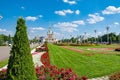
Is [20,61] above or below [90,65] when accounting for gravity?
above

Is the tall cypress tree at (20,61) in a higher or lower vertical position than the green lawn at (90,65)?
higher

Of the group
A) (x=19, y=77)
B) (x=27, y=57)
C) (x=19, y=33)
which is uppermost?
(x=19, y=33)

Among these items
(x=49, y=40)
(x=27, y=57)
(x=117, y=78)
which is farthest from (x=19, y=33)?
(x=49, y=40)

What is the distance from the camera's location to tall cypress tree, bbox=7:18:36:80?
607 centimetres

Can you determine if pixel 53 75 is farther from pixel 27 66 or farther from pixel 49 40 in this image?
pixel 49 40

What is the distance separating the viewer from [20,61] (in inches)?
239

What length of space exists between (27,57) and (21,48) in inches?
10.9

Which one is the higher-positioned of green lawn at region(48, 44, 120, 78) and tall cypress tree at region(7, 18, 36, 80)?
tall cypress tree at region(7, 18, 36, 80)

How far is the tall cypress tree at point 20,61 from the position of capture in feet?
19.9

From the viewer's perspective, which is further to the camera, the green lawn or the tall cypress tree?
the green lawn

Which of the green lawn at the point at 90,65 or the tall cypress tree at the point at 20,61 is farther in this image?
the green lawn at the point at 90,65

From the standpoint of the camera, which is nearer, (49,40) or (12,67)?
(12,67)

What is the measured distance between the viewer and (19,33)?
20.7ft

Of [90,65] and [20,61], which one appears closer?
[20,61]
